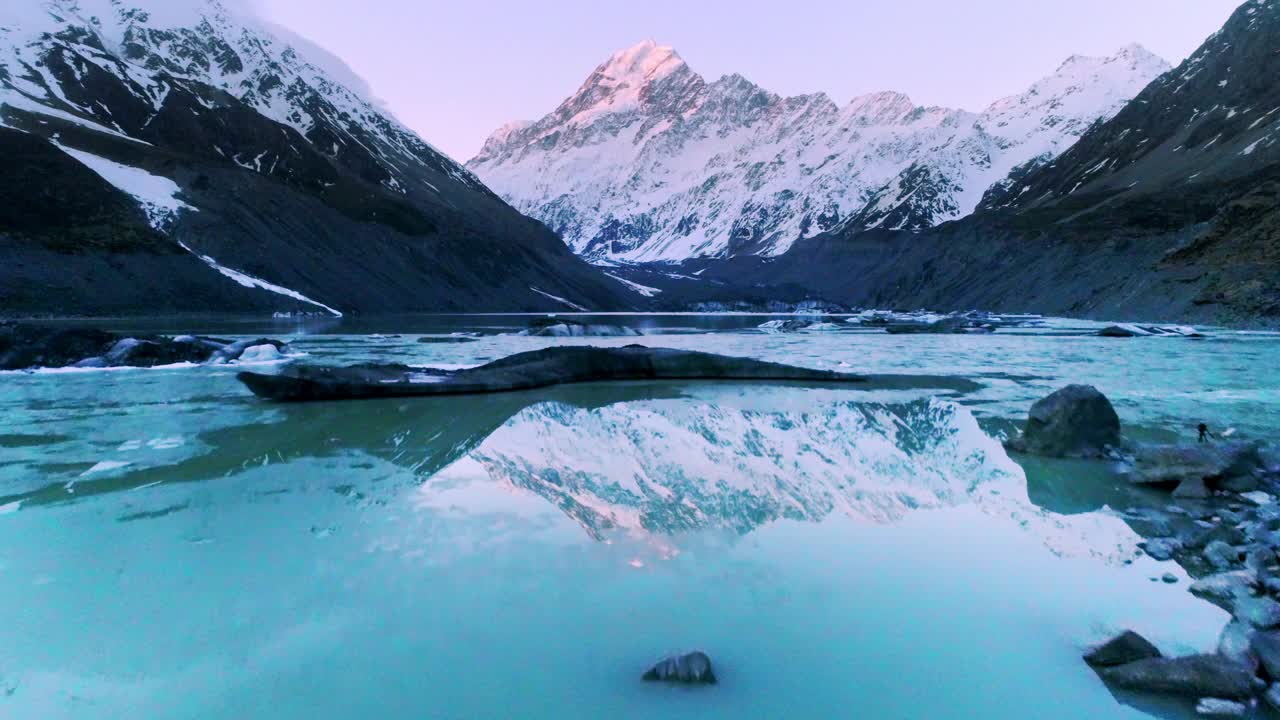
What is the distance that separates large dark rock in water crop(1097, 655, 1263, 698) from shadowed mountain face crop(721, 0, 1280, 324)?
62.5m

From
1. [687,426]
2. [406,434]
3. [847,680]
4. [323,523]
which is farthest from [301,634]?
[687,426]

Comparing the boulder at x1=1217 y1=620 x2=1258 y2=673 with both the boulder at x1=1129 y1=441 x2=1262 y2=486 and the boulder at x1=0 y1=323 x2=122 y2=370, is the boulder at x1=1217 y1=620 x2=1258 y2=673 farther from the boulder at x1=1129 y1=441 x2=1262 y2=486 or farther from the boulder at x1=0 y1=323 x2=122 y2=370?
the boulder at x1=0 y1=323 x2=122 y2=370

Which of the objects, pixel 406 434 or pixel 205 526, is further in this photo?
pixel 406 434

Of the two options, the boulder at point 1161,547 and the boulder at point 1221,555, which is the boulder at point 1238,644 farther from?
the boulder at point 1161,547

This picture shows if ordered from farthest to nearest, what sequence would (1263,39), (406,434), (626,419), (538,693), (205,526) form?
(1263,39), (626,419), (406,434), (205,526), (538,693)

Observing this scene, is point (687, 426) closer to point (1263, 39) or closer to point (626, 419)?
point (626, 419)

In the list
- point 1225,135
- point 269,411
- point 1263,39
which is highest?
point 1263,39

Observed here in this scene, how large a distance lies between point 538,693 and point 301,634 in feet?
6.71

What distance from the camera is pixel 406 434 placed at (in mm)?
14984

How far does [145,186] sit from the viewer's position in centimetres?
11638

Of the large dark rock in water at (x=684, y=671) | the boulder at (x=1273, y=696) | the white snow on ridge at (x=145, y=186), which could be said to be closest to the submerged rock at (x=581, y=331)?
the large dark rock in water at (x=684, y=671)

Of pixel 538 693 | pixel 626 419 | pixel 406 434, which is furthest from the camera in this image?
pixel 626 419

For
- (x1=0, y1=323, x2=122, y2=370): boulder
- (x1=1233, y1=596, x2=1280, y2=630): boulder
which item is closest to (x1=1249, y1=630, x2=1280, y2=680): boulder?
(x1=1233, y1=596, x2=1280, y2=630): boulder

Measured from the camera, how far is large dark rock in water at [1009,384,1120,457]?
12906 mm
